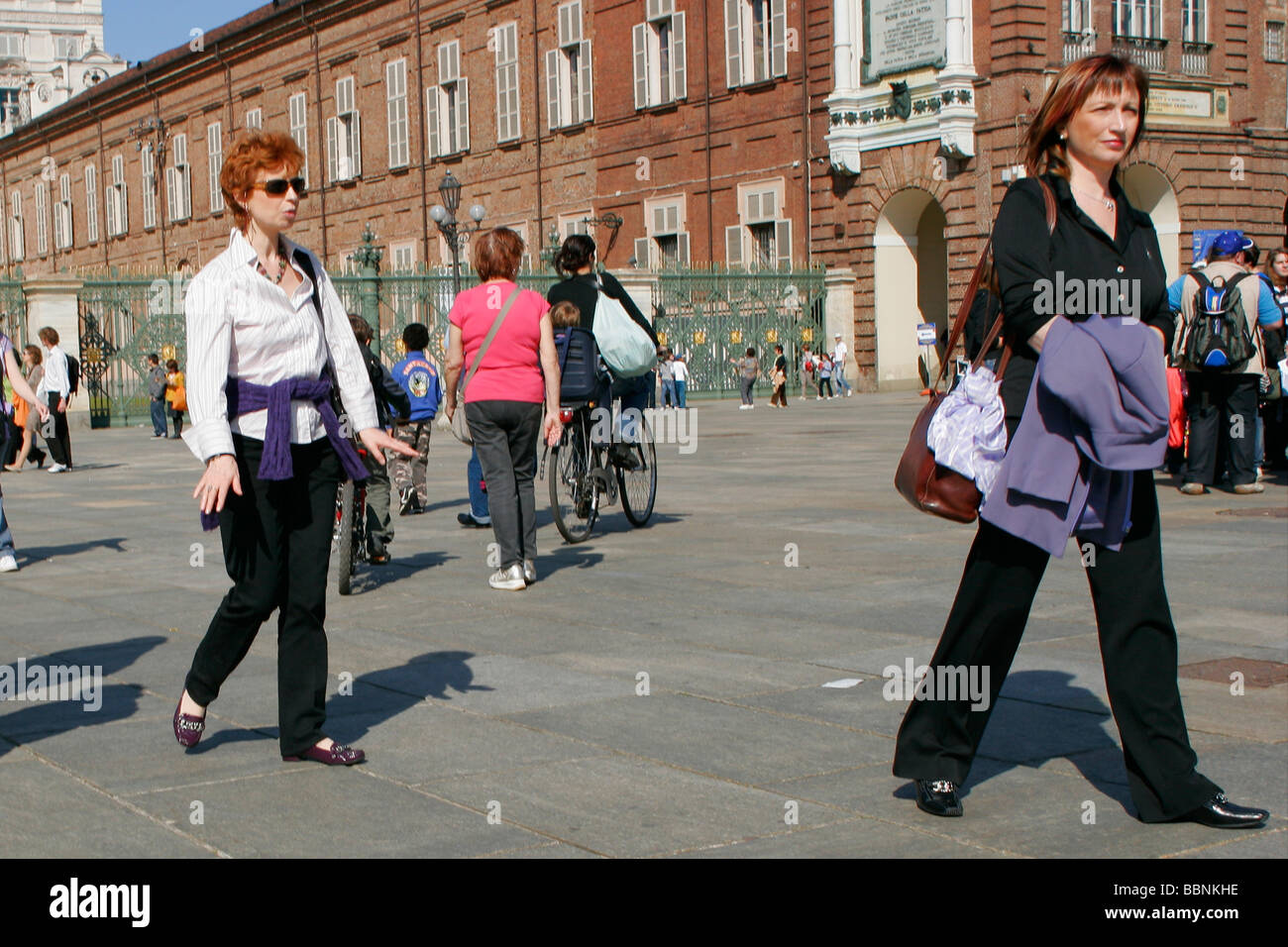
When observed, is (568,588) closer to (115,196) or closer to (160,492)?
(160,492)

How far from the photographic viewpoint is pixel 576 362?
Result: 33.6 ft

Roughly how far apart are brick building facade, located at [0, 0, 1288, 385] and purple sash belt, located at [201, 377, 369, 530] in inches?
1040

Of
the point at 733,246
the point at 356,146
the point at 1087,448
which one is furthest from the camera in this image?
the point at 356,146

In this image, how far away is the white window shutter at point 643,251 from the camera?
3947cm

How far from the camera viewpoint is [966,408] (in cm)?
416

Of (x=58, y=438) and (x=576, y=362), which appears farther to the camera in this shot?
(x=58, y=438)

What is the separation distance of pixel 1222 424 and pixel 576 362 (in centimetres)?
568

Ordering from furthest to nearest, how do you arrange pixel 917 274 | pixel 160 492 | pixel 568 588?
pixel 917 274
pixel 160 492
pixel 568 588

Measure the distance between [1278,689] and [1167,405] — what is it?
7.38 feet

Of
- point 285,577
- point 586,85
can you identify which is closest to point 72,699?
point 285,577

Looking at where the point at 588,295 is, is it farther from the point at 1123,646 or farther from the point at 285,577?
the point at 1123,646

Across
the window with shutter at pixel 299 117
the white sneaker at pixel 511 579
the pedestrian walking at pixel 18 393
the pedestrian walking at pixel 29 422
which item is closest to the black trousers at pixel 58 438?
the pedestrian walking at pixel 29 422

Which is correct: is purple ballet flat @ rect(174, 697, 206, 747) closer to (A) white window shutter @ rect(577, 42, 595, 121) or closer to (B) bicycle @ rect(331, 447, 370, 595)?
(B) bicycle @ rect(331, 447, 370, 595)
